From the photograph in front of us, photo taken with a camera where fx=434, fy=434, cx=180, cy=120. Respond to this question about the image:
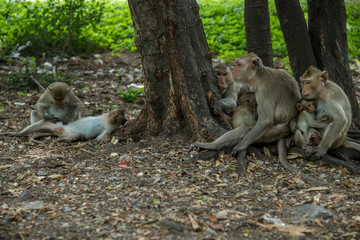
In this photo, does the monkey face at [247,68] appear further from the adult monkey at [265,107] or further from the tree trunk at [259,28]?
the tree trunk at [259,28]

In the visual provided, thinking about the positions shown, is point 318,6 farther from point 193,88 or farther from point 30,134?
point 30,134

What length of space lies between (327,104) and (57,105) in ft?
14.6

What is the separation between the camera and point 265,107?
5.62 meters

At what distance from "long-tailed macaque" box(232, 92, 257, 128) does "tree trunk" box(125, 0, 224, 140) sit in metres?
0.33

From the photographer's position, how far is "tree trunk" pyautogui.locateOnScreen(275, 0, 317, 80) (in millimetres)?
6504

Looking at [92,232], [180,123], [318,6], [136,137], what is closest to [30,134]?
[136,137]

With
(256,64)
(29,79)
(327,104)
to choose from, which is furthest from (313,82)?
(29,79)

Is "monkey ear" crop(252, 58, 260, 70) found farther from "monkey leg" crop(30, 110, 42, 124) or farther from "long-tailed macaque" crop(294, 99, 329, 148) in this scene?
"monkey leg" crop(30, 110, 42, 124)

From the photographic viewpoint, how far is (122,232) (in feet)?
12.8

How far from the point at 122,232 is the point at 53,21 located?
9.45 metres

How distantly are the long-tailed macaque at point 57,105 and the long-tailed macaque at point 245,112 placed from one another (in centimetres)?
294

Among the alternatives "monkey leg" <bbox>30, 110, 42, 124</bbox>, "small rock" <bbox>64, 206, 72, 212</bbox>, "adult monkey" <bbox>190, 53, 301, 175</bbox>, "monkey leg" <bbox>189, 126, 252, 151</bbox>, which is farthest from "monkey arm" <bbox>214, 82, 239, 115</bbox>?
"monkey leg" <bbox>30, 110, 42, 124</bbox>

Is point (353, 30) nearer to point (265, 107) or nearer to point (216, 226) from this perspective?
point (265, 107)

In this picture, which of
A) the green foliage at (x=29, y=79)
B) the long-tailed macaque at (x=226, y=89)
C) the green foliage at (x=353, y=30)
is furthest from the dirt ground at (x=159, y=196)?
the green foliage at (x=353, y=30)
